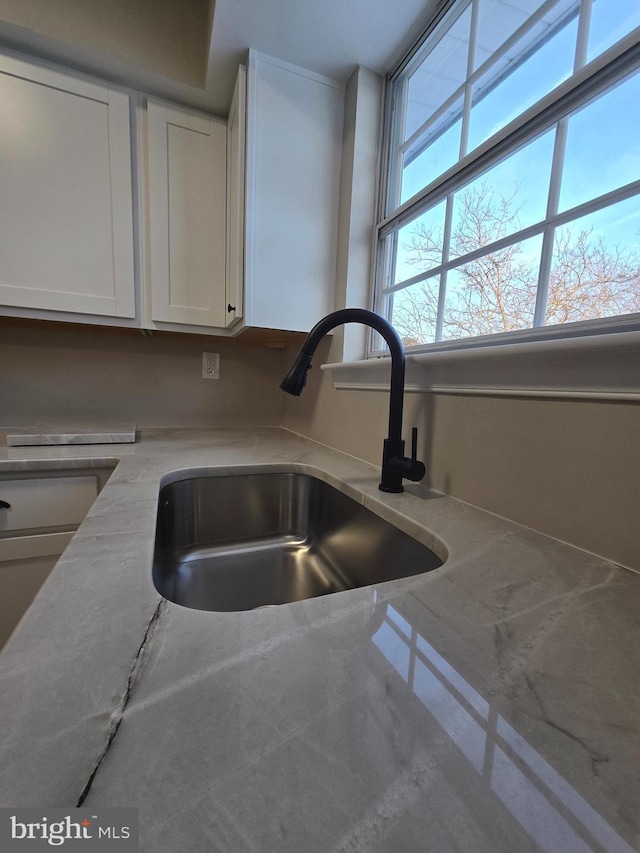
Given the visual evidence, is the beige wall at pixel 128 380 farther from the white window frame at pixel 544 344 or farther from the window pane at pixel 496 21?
the window pane at pixel 496 21

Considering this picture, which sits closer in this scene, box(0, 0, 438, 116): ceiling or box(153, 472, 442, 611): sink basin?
box(153, 472, 442, 611): sink basin

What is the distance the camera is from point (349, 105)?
47.9 inches

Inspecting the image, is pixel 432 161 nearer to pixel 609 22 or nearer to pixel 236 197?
pixel 609 22

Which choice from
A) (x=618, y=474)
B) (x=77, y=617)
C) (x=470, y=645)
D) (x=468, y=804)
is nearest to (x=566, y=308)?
(x=618, y=474)

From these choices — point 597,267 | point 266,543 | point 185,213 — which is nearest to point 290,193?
point 185,213

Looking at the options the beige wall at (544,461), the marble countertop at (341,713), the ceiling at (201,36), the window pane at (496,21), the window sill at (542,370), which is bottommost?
the marble countertop at (341,713)

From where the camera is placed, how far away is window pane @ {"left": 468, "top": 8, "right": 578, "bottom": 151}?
0.71 m

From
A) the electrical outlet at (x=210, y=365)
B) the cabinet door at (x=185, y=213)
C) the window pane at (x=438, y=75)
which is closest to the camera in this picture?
the window pane at (x=438, y=75)

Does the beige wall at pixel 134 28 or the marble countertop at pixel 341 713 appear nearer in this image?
the marble countertop at pixel 341 713

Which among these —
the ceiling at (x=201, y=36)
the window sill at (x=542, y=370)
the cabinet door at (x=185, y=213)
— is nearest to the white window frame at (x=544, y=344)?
the window sill at (x=542, y=370)

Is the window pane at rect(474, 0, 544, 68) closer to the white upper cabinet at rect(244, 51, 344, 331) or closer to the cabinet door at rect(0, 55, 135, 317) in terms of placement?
the white upper cabinet at rect(244, 51, 344, 331)

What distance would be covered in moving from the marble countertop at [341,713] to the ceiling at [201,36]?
1.37 m

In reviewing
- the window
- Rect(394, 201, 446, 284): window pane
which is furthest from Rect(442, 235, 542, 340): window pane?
Rect(394, 201, 446, 284): window pane

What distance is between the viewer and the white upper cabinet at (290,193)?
1.14m
